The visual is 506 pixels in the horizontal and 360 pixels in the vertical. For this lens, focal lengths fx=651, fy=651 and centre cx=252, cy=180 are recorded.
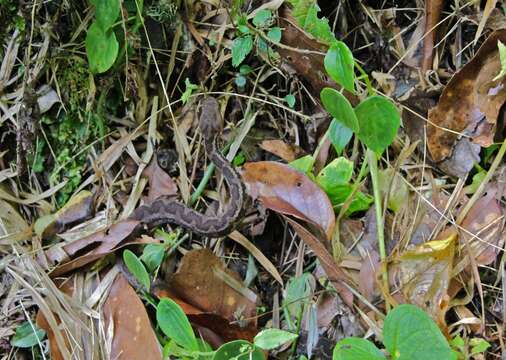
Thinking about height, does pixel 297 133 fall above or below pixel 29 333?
above

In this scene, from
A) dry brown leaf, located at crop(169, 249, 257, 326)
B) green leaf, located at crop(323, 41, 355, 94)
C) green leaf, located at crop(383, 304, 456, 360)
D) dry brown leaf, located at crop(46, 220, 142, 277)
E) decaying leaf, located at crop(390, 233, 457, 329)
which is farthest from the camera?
dry brown leaf, located at crop(46, 220, 142, 277)

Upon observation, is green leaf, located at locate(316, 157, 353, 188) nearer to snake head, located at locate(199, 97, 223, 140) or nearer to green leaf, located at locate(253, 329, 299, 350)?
snake head, located at locate(199, 97, 223, 140)

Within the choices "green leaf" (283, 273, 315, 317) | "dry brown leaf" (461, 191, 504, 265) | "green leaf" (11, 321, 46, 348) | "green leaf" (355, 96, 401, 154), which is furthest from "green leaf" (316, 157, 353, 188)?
"green leaf" (11, 321, 46, 348)

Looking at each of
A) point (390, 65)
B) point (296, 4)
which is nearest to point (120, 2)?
point (296, 4)

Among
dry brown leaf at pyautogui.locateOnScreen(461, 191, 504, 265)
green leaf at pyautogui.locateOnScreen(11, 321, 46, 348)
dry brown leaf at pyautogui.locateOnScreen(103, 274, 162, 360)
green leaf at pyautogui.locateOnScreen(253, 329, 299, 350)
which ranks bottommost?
green leaf at pyautogui.locateOnScreen(11, 321, 46, 348)

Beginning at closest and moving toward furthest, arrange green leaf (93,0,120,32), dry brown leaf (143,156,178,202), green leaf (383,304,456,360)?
green leaf (383,304,456,360) → green leaf (93,0,120,32) → dry brown leaf (143,156,178,202)

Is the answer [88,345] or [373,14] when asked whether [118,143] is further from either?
[373,14]

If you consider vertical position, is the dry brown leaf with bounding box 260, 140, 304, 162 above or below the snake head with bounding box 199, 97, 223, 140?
below
